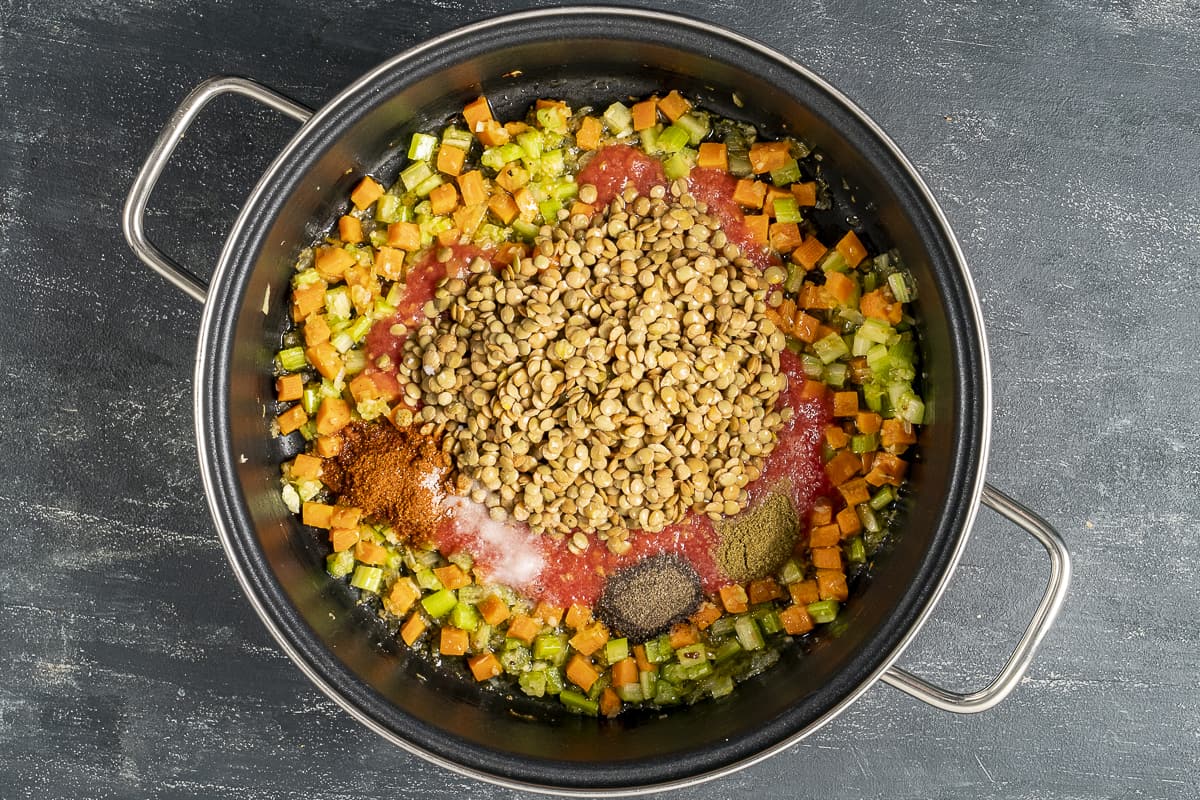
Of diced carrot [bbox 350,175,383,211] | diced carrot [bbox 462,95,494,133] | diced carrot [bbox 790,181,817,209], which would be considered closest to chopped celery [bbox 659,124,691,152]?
diced carrot [bbox 790,181,817,209]

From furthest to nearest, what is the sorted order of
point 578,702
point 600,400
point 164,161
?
point 578,702, point 600,400, point 164,161

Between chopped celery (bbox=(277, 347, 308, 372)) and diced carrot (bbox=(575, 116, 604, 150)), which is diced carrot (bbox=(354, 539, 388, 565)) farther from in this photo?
diced carrot (bbox=(575, 116, 604, 150))

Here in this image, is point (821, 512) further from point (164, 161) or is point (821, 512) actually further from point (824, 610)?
point (164, 161)

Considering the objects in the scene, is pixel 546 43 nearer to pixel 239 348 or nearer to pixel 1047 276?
pixel 239 348

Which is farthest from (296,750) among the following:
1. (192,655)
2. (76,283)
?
(76,283)

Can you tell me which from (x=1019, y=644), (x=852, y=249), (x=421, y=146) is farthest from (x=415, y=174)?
(x=1019, y=644)

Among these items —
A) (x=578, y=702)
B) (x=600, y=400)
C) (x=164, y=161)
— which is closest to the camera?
(x=164, y=161)
